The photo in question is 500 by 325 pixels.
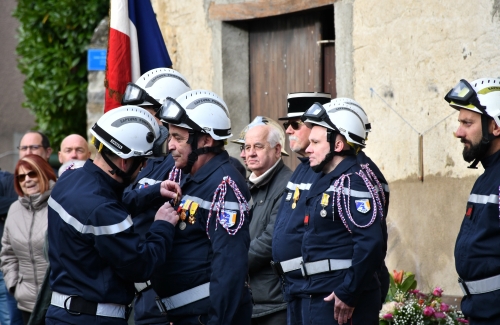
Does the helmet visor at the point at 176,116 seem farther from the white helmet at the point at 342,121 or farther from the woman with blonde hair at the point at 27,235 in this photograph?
the woman with blonde hair at the point at 27,235

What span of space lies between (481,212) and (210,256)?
1573mm

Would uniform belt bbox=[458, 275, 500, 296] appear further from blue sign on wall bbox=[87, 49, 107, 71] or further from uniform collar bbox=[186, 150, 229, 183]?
blue sign on wall bbox=[87, 49, 107, 71]

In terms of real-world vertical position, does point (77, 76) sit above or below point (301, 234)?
above

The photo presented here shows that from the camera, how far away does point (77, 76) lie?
14.6 metres

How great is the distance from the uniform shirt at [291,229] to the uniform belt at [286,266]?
0.07 ft

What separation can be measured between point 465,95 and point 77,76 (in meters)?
9.81

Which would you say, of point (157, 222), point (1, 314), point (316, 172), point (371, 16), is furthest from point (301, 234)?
point (1, 314)

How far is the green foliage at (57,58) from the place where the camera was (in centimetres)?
1434

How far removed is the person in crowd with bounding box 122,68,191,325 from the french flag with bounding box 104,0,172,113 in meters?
1.10

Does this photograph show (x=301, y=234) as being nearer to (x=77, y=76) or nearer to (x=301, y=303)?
(x=301, y=303)

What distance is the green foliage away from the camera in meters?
14.3

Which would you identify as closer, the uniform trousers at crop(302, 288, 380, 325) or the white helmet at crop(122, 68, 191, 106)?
the uniform trousers at crop(302, 288, 380, 325)

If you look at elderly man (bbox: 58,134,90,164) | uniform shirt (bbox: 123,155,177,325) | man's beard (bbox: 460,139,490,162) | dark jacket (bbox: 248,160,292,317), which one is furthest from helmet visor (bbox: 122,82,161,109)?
elderly man (bbox: 58,134,90,164)

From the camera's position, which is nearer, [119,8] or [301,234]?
[301,234]
